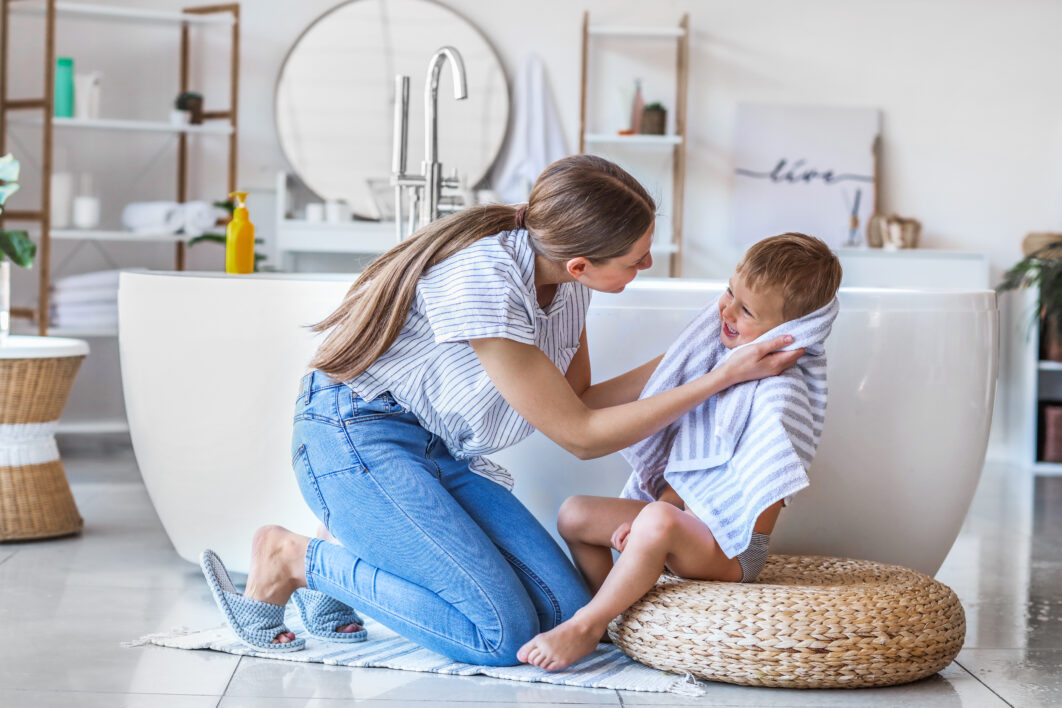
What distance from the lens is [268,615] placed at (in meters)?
1.77

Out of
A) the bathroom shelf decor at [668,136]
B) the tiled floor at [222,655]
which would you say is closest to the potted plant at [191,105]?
the bathroom shelf decor at [668,136]

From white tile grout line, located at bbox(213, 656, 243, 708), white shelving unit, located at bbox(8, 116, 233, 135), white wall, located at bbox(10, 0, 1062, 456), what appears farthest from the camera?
white wall, located at bbox(10, 0, 1062, 456)

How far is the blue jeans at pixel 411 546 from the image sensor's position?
165cm

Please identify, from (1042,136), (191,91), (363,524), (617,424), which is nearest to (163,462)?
(363,524)

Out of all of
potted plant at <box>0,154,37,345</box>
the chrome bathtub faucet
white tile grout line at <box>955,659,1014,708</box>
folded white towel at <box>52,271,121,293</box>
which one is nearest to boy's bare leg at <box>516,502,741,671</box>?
white tile grout line at <box>955,659,1014,708</box>

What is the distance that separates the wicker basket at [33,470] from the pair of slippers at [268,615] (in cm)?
95

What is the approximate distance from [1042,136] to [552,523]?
3354 mm

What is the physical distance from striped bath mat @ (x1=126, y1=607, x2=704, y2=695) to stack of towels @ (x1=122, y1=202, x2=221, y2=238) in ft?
7.86

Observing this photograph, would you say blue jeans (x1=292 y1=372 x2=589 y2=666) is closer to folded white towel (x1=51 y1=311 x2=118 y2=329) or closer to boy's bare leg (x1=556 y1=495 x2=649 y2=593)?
boy's bare leg (x1=556 y1=495 x2=649 y2=593)

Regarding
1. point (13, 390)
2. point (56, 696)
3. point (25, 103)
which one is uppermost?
point (25, 103)

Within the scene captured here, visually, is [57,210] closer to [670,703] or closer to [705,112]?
[705,112]

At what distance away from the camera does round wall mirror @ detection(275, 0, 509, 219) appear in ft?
14.0

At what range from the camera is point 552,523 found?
2104 mm

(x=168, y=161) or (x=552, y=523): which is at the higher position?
(x=168, y=161)
